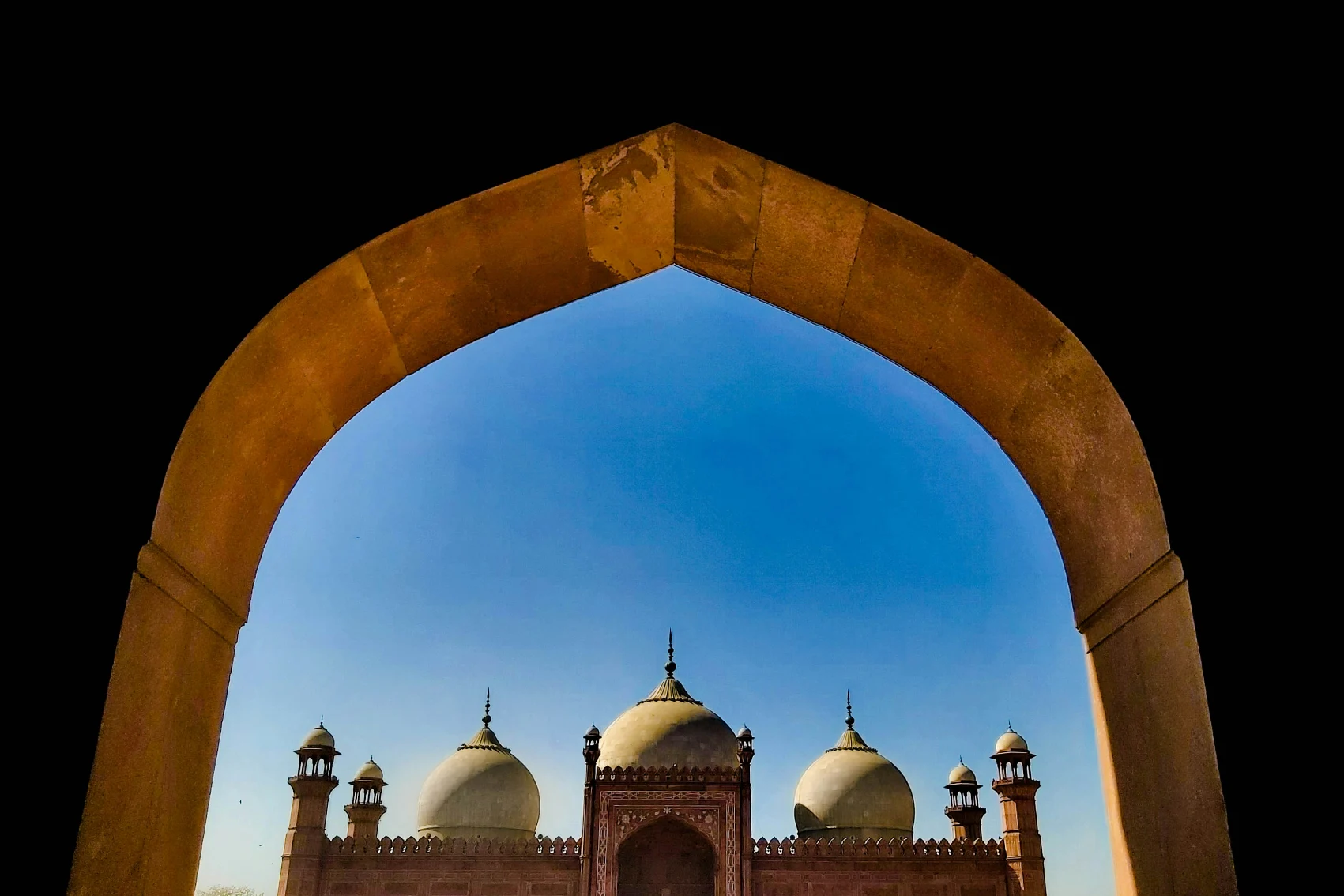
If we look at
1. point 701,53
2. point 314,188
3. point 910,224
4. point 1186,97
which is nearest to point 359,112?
point 314,188

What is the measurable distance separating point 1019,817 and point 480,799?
36.2ft

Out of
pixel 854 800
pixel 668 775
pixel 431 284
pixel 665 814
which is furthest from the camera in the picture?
pixel 854 800

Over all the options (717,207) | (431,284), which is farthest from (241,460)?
(717,207)

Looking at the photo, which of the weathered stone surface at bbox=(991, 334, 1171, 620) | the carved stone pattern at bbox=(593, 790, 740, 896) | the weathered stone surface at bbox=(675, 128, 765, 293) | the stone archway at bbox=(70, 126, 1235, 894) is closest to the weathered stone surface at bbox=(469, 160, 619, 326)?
the stone archway at bbox=(70, 126, 1235, 894)

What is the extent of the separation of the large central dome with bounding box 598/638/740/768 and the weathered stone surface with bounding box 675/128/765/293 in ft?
56.4

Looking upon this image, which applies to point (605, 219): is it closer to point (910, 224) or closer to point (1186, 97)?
point (910, 224)

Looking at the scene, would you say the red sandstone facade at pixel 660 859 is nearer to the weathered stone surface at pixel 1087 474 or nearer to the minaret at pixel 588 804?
the minaret at pixel 588 804

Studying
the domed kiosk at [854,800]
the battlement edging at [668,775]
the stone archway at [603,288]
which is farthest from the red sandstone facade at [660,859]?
the stone archway at [603,288]

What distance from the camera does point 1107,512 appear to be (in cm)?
232

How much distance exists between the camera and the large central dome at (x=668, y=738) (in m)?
19.7

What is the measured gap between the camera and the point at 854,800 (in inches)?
864

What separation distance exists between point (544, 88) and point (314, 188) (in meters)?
0.59

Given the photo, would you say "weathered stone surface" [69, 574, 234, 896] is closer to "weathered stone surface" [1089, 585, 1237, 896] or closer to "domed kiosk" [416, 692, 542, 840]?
"weathered stone surface" [1089, 585, 1237, 896]

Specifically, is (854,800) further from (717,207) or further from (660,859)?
(717,207)
